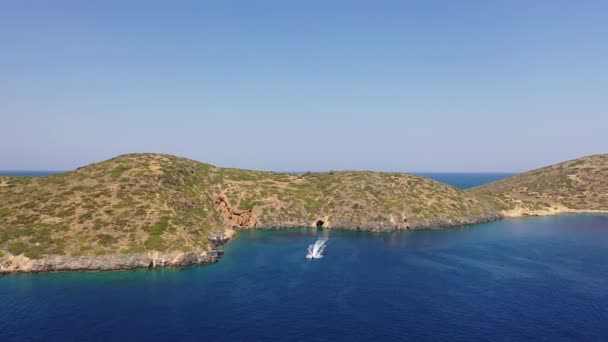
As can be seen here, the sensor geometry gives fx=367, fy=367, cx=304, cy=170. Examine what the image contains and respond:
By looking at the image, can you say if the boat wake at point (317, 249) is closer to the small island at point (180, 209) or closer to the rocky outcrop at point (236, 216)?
the small island at point (180, 209)

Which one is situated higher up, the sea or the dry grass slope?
the dry grass slope

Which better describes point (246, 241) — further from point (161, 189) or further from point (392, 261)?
point (392, 261)

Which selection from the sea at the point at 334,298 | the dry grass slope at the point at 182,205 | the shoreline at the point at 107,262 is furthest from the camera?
the dry grass slope at the point at 182,205

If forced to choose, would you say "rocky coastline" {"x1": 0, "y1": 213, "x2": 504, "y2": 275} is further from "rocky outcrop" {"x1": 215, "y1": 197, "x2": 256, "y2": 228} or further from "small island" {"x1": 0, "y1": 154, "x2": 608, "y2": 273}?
"rocky outcrop" {"x1": 215, "y1": 197, "x2": 256, "y2": 228}

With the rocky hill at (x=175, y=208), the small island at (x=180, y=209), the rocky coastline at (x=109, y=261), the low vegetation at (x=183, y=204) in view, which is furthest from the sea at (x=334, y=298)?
the low vegetation at (x=183, y=204)

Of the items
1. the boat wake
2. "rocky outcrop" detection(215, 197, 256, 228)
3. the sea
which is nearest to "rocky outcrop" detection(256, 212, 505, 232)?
"rocky outcrop" detection(215, 197, 256, 228)

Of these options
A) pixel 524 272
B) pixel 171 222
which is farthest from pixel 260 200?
pixel 524 272

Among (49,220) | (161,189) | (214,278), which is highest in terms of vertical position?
(161,189)
